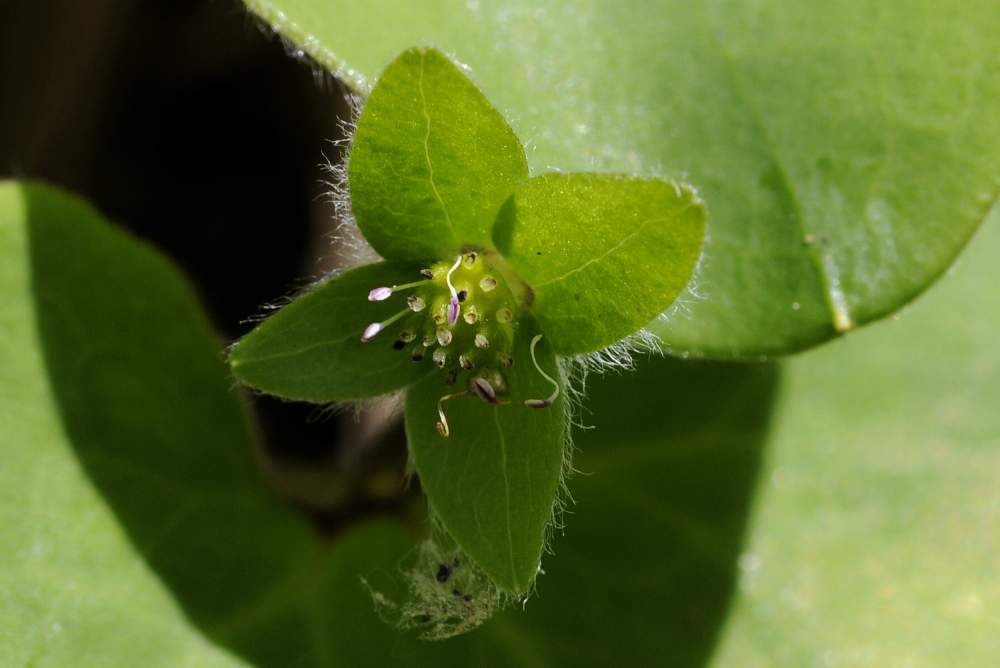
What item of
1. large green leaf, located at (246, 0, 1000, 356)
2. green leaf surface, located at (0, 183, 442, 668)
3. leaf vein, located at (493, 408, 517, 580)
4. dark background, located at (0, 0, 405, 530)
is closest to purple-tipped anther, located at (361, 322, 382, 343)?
leaf vein, located at (493, 408, 517, 580)

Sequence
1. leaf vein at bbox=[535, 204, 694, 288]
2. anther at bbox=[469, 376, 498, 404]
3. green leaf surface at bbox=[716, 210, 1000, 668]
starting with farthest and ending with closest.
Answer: green leaf surface at bbox=[716, 210, 1000, 668] < anther at bbox=[469, 376, 498, 404] < leaf vein at bbox=[535, 204, 694, 288]

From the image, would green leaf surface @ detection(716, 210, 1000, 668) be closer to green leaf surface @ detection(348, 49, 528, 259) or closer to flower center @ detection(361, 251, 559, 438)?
flower center @ detection(361, 251, 559, 438)

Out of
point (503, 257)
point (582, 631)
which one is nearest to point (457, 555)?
point (503, 257)

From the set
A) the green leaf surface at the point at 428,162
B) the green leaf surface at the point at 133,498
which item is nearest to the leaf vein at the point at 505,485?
the green leaf surface at the point at 428,162

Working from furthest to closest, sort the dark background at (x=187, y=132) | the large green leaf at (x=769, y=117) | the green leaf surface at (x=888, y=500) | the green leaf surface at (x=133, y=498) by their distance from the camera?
the dark background at (x=187, y=132), the green leaf surface at (x=888, y=500), the green leaf surface at (x=133, y=498), the large green leaf at (x=769, y=117)

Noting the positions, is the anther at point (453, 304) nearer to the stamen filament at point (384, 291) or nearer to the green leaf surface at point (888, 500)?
the stamen filament at point (384, 291)

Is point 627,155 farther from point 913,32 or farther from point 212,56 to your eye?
point 212,56

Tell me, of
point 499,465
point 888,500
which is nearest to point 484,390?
point 499,465
